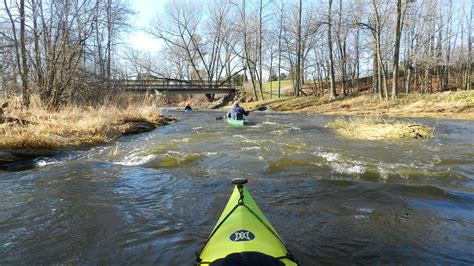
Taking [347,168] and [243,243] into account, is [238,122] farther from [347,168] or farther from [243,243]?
[243,243]

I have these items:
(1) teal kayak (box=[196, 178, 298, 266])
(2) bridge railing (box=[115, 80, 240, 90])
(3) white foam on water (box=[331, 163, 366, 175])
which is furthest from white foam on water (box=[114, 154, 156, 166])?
(2) bridge railing (box=[115, 80, 240, 90])

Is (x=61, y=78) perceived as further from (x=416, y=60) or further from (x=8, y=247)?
(x=416, y=60)

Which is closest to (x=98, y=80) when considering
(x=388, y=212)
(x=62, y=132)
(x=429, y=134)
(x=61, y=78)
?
(x=61, y=78)

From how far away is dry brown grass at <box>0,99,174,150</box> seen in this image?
10.1 meters

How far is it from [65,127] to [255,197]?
8.28 metres

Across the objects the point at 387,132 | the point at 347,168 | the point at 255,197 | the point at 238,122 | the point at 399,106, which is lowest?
the point at 255,197

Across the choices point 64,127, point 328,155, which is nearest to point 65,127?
point 64,127

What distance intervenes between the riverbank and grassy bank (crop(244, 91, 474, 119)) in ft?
46.9

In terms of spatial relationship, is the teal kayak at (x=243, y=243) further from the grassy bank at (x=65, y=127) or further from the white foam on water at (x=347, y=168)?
the grassy bank at (x=65, y=127)

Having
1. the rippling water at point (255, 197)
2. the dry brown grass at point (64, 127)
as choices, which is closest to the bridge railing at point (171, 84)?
the dry brown grass at point (64, 127)

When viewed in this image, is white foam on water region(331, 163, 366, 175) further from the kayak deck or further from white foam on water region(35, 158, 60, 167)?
the kayak deck

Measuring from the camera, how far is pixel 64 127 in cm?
1225

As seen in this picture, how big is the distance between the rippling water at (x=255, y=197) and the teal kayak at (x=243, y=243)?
3.14 feet

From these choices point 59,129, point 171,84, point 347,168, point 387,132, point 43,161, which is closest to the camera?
point 347,168
